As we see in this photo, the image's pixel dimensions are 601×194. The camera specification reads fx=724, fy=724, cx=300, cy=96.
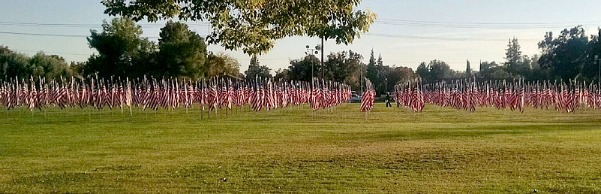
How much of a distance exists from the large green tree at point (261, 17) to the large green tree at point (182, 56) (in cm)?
7455

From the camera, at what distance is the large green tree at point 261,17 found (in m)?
11.0

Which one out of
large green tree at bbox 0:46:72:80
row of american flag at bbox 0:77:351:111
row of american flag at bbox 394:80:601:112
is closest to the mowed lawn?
row of american flag at bbox 0:77:351:111

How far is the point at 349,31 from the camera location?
38.9 ft

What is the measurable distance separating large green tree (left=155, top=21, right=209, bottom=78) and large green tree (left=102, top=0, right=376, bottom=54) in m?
74.5

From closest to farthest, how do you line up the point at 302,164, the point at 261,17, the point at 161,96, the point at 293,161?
the point at 261,17 → the point at 302,164 → the point at 293,161 → the point at 161,96

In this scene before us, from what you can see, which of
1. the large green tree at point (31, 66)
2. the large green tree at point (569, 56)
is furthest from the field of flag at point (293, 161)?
the large green tree at point (569, 56)

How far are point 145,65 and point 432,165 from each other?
77.2m

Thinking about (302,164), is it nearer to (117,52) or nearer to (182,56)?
(182,56)

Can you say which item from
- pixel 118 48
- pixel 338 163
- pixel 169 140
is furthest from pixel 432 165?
pixel 118 48

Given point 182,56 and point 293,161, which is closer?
point 293,161

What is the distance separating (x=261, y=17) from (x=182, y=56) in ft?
250

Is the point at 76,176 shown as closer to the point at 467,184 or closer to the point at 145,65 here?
the point at 467,184

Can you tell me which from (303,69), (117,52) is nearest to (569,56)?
(303,69)

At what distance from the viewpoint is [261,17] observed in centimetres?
1222
